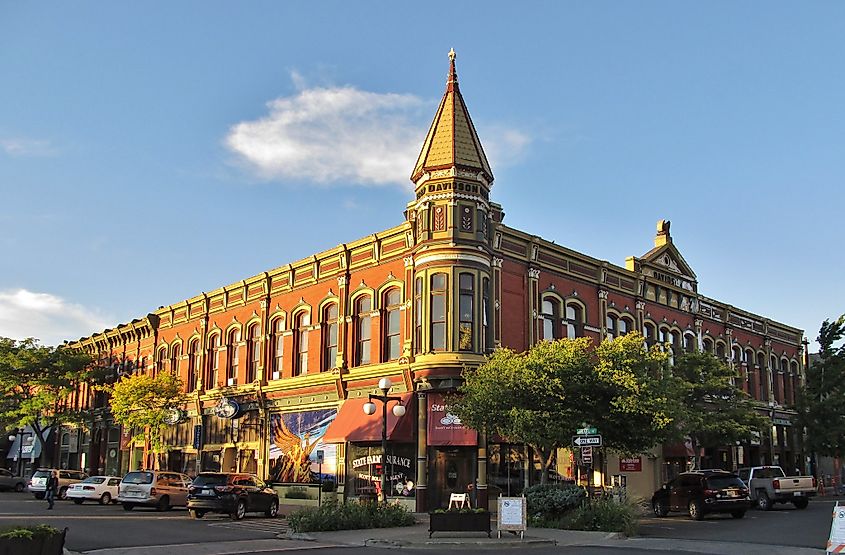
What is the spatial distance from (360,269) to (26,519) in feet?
51.9

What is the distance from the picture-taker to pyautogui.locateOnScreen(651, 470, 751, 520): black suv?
29562mm

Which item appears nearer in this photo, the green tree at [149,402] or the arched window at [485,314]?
the arched window at [485,314]

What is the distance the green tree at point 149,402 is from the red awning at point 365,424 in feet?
47.2

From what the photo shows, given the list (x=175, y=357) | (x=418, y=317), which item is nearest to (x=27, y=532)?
(x=418, y=317)

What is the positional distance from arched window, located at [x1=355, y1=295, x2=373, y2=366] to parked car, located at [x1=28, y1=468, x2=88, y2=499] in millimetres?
15025

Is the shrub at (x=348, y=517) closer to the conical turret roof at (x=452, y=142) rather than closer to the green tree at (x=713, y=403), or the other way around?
the conical turret roof at (x=452, y=142)

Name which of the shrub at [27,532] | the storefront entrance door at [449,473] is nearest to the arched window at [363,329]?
the storefront entrance door at [449,473]

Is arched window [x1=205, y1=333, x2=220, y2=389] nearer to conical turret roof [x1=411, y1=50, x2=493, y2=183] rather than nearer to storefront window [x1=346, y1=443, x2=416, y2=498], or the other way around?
storefront window [x1=346, y1=443, x2=416, y2=498]

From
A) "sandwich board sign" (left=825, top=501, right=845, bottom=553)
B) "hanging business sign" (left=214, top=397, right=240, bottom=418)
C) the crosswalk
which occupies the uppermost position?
"hanging business sign" (left=214, top=397, right=240, bottom=418)

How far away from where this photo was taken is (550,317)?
35.9 metres

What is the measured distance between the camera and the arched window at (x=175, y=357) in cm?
4947

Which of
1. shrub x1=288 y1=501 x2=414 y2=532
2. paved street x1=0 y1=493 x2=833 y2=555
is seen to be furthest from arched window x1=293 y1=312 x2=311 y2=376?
shrub x1=288 y1=501 x2=414 y2=532

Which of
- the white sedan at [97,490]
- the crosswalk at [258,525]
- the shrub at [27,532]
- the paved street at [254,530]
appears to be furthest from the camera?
the white sedan at [97,490]

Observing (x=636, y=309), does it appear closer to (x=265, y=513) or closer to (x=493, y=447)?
(x=493, y=447)
